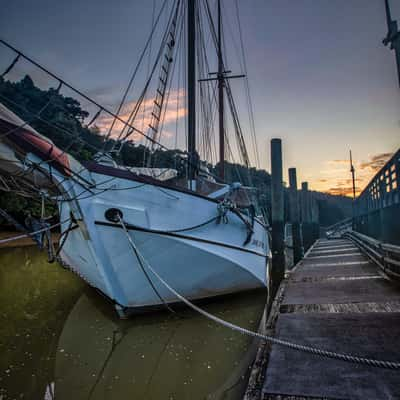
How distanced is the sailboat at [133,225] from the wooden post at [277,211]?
242cm

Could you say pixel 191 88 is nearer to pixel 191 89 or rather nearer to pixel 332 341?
pixel 191 89

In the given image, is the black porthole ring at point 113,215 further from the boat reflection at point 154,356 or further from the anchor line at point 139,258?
the boat reflection at point 154,356

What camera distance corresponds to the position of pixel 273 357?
8.82 ft


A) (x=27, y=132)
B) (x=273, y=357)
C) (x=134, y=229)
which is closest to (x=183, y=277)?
(x=134, y=229)

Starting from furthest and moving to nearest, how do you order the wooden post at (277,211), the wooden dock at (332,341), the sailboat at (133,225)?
the wooden post at (277,211) < the sailboat at (133,225) < the wooden dock at (332,341)

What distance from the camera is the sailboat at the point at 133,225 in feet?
13.3

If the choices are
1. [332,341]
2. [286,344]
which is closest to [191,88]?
[332,341]

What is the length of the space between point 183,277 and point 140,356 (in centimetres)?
150

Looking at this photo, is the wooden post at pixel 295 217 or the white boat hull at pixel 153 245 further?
the wooden post at pixel 295 217

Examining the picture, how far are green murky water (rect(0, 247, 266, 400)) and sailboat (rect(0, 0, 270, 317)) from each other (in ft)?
1.86

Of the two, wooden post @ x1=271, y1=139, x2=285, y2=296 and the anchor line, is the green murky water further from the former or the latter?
wooden post @ x1=271, y1=139, x2=285, y2=296

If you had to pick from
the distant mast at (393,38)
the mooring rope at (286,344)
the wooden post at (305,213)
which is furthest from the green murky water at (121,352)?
the wooden post at (305,213)

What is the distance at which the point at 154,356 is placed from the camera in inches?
148

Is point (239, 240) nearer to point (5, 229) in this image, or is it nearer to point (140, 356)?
point (140, 356)
